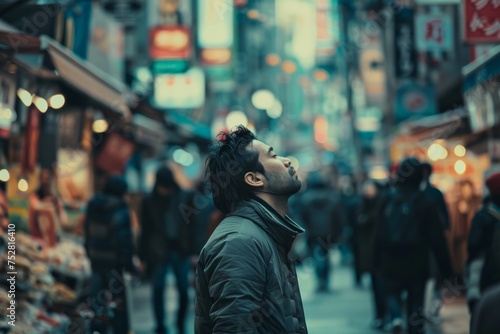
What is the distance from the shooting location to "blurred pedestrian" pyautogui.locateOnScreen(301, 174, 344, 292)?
17047 mm

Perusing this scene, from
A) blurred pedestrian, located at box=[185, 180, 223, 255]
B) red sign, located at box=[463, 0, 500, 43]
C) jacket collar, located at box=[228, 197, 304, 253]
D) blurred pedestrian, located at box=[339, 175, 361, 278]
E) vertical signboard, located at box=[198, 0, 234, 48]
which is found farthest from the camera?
vertical signboard, located at box=[198, 0, 234, 48]

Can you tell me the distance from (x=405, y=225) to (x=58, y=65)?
4.17 meters

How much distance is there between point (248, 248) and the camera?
368cm

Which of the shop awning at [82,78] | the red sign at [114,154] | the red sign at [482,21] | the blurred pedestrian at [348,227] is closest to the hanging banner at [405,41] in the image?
the blurred pedestrian at [348,227]

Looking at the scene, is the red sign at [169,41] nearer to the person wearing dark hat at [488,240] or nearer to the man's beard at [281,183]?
the person wearing dark hat at [488,240]

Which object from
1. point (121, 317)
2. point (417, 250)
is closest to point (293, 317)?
point (417, 250)

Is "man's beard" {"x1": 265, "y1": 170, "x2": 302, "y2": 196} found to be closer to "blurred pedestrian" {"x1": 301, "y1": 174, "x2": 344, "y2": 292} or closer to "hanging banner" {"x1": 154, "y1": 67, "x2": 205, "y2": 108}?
"blurred pedestrian" {"x1": 301, "y1": 174, "x2": 344, "y2": 292}

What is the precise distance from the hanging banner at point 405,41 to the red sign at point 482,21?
10920 mm

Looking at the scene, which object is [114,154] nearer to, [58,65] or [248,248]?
[58,65]

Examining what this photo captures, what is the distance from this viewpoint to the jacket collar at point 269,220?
155 inches

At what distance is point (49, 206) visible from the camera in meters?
11.9

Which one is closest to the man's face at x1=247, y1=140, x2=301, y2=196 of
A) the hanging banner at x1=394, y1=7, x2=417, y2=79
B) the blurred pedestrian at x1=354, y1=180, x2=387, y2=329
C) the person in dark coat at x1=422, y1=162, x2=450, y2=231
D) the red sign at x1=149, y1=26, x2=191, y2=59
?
the person in dark coat at x1=422, y1=162, x2=450, y2=231

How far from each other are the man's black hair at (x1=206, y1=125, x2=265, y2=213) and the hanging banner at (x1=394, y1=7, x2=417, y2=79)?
682 inches

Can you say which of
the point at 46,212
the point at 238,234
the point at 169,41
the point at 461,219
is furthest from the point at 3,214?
the point at 169,41
